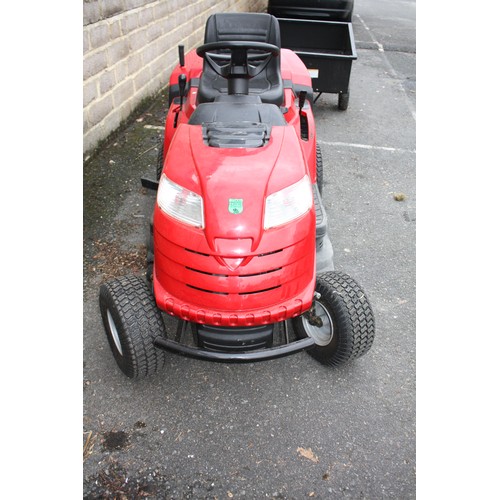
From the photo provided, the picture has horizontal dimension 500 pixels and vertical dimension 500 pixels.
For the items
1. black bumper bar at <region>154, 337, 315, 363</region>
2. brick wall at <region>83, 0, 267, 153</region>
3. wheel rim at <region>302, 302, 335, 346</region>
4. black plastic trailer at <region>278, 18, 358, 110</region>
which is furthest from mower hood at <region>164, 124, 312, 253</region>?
black plastic trailer at <region>278, 18, 358, 110</region>

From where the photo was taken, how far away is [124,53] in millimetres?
4660

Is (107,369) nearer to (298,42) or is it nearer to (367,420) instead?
(367,420)

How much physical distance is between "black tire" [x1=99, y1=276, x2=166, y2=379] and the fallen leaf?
28.3 inches

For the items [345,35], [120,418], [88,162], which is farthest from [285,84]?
[345,35]

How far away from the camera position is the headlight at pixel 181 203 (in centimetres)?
196

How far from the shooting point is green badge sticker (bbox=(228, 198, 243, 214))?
6.31ft

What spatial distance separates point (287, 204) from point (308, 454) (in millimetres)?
1053

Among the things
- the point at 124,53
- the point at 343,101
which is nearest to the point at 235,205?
the point at 124,53

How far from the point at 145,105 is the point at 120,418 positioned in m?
3.94

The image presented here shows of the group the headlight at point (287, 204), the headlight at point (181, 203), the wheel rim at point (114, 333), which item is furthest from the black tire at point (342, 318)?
the wheel rim at point (114, 333)

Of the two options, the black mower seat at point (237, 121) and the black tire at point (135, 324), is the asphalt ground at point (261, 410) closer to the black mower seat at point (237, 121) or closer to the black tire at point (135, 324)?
the black tire at point (135, 324)

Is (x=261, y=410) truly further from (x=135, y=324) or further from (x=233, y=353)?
(x=135, y=324)

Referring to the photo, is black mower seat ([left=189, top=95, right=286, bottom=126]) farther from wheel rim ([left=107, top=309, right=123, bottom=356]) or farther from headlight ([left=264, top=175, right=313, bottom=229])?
wheel rim ([left=107, top=309, right=123, bottom=356])

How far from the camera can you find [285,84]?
3.20 meters
